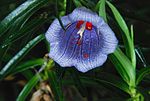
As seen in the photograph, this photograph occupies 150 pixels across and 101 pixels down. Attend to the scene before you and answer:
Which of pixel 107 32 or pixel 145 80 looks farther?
pixel 145 80

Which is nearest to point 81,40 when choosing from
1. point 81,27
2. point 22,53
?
point 81,27

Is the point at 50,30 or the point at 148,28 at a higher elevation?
the point at 50,30

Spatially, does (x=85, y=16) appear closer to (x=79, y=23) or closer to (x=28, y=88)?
(x=79, y=23)

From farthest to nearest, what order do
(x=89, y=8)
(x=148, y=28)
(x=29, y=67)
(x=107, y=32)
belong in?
(x=148, y=28) → (x=29, y=67) → (x=89, y=8) → (x=107, y=32)

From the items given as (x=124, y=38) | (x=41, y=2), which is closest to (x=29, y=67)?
(x=41, y=2)

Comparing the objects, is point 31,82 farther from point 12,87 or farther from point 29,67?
point 12,87

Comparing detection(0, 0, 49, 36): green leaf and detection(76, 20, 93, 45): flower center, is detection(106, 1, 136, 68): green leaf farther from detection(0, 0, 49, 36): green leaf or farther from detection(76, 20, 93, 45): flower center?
detection(0, 0, 49, 36): green leaf

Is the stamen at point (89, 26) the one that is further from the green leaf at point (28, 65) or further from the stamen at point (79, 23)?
the green leaf at point (28, 65)
